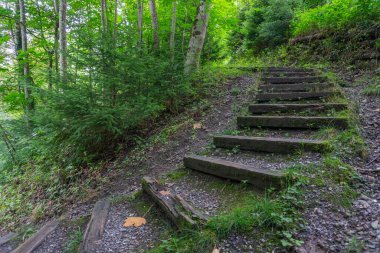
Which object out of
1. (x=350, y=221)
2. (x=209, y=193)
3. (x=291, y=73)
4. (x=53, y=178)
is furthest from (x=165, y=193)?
(x=291, y=73)

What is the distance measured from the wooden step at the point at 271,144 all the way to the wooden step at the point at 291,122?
Answer: 62cm

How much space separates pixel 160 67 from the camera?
530 cm

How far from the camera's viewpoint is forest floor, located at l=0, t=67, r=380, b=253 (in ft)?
6.32

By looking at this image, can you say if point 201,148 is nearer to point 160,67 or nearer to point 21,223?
point 160,67

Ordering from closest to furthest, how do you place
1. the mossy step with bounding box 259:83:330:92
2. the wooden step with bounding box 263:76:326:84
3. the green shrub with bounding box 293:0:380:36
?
1. the mossy step with bounding box 259:83:330:92
2. the wooden step with bounding box 263:76:326:84
3. the green shrub with bounding box 293:0:380:36

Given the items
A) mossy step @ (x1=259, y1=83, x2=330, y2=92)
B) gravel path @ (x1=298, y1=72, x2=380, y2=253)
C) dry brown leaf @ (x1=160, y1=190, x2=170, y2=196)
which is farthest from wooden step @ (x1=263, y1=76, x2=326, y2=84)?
dry brown leaf @ (x1=160, y1=190, x2=170, y2=196)

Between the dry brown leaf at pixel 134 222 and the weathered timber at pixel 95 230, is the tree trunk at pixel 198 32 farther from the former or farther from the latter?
the dry brown leaf at pixel 134 222

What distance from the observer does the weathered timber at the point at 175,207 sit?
2.29m

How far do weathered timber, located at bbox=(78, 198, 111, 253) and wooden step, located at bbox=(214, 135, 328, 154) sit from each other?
6.66ft

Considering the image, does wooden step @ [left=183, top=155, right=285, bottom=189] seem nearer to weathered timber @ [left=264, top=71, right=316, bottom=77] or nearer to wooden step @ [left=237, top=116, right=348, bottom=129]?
wooden step @ [left=237, top=116, right=348, bottom=129]

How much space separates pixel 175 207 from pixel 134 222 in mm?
534

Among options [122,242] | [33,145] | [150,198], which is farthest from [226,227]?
[33,145]

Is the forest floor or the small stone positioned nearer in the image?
the forest floor

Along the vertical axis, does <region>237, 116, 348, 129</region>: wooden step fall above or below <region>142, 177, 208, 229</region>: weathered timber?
above
